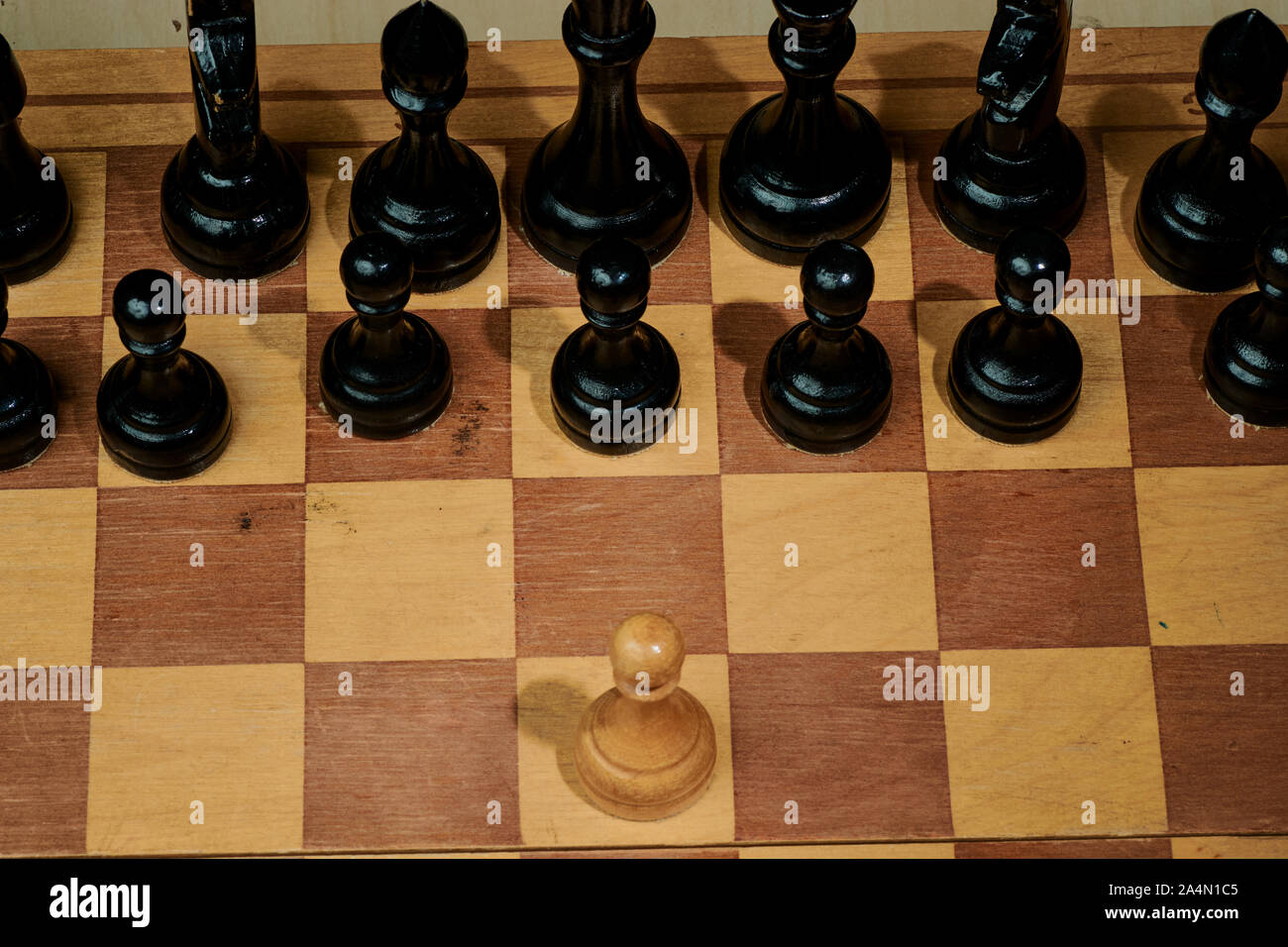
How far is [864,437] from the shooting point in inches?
56.6

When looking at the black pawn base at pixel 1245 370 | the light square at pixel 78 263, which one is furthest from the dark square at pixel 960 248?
the light square at pixel 78 263

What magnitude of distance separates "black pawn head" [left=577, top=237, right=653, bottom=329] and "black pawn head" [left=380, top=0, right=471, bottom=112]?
0.19 meters

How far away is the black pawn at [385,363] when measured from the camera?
134cm

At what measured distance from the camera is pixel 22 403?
1.40 metres

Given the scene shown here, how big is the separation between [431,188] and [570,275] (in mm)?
145

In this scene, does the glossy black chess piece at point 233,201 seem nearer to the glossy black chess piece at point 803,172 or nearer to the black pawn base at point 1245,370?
the glossy black chess piece at point 803,172

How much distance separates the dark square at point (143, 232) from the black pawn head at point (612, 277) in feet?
1.01

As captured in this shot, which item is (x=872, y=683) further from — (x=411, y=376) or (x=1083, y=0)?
(x=1083, y=0)

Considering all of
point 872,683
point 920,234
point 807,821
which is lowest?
point 807,821

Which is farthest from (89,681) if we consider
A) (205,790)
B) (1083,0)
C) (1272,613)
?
(1083,0)

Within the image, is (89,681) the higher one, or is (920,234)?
(920,234)

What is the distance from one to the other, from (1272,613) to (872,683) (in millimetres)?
341

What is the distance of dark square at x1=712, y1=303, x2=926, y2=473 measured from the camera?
1.44 m

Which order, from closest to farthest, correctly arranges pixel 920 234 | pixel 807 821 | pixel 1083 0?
pixel 807 821 → pixel 920 234 → pixel 1083 0
